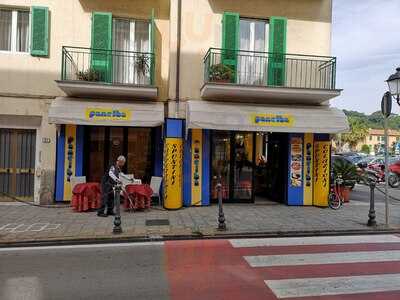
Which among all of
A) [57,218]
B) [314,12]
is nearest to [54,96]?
[57,218]

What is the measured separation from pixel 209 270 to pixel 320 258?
7.28ft

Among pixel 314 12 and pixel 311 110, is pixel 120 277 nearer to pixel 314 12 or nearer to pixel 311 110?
pixel 311 110

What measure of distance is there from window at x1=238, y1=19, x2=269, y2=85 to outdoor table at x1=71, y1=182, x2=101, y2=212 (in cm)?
578

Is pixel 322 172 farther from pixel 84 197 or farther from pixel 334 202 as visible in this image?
pixel 84 197

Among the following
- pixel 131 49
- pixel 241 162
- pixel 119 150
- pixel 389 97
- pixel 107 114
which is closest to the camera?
pixel 389 97

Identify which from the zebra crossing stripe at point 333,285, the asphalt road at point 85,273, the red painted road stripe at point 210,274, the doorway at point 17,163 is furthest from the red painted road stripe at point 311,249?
the doorway at point 17,163

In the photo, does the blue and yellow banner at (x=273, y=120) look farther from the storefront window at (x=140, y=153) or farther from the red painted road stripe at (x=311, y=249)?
the red painted road stripe at (x=311, y=249)

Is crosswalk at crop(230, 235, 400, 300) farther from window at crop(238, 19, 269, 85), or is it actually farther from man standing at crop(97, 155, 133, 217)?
window at crop(238, 19, 269, 85)

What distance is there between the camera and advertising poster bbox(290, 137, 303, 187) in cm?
1327

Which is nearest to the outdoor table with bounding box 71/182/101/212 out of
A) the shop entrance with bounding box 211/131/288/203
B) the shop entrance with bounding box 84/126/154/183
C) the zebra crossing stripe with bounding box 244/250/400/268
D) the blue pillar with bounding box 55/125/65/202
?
the blue pillar with bounding box 55/125/65/202

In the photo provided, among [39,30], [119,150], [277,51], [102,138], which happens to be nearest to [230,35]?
[277,51]

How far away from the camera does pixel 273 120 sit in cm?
1218

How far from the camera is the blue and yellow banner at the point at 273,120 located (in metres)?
12.1

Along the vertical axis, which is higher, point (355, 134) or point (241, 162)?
point (355, 134)
